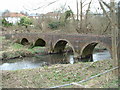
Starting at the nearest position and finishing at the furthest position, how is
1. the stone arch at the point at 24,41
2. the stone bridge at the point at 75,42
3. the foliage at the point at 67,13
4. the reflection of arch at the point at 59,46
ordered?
the stone bridge at the point at 75,42
the reflection of arch at the point at 59,46
the stone arch at the point at 24,41
the foliage at the point at 67,13

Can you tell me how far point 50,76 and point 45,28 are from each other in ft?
107

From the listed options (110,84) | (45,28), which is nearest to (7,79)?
(110,84)

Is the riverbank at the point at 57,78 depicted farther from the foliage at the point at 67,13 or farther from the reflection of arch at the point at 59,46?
the foliage at the point at 67,13

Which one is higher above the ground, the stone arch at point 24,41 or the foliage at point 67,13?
the foliage at point 67,13

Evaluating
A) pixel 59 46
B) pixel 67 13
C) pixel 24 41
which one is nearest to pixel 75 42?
pixel 59 46

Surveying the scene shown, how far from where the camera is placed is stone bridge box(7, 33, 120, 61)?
20.1m

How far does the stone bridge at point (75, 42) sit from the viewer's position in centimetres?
2007

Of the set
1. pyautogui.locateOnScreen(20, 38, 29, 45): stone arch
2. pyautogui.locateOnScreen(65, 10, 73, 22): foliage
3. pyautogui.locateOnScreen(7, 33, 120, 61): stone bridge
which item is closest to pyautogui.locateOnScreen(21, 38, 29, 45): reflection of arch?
pyautogui.locateOnScreen(20, 38, 29, 45): stone arch

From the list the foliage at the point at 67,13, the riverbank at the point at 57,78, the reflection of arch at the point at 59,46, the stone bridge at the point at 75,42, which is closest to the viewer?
the riverbank at the point at 57,78

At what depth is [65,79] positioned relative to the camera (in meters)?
6.66

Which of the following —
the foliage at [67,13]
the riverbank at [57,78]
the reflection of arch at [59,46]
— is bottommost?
the reflection of arch at [59,46]

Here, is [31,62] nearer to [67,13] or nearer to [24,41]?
[24,41]

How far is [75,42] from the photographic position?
23.5m

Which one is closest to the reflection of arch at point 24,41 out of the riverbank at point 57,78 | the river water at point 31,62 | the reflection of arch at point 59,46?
the reflection of arch at point 59,46
